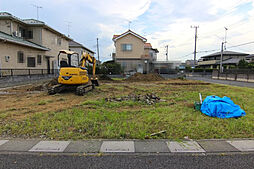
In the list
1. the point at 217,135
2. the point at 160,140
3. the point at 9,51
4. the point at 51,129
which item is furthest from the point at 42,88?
the point at 217,135

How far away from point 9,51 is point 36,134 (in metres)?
12.7

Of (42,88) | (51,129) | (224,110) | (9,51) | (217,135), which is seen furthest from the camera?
(9,51)

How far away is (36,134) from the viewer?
3.38 metres

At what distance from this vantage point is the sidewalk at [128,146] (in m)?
2.75

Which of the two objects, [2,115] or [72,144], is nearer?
[72,144]

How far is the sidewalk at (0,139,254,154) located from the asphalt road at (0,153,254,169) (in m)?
0.15

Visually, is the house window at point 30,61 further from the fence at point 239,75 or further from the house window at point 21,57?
the fence at point 239,75

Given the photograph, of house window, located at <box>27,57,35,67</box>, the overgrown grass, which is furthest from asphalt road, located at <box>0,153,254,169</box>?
house window, located at <box>27,57,35,67</box>

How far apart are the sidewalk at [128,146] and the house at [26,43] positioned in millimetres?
11839

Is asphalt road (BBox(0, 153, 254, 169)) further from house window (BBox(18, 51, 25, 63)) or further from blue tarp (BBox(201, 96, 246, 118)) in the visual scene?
house window (BBox(18, 51, 25, 63))

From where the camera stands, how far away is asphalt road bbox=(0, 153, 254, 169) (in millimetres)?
2317

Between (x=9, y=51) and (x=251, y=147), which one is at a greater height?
(x=9, y=51)

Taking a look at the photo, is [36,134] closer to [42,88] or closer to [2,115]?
[2,115]

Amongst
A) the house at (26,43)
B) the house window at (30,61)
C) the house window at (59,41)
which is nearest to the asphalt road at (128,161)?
the house at (26,43)
